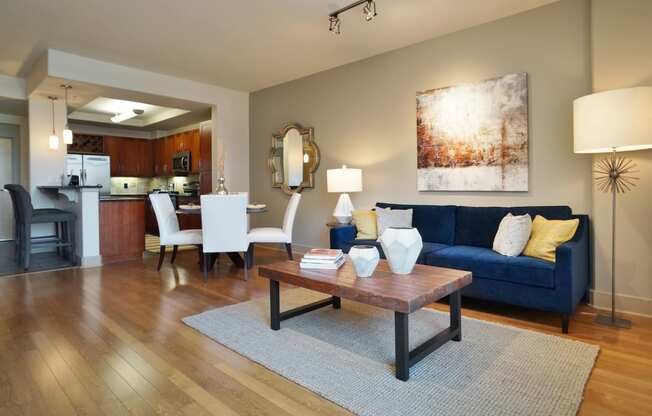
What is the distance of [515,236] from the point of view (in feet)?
9.88

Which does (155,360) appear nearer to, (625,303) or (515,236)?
(515,236)

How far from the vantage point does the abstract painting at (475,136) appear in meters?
3.54

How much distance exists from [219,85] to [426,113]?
11.1 ft

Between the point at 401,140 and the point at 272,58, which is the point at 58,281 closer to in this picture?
the point at 272,58

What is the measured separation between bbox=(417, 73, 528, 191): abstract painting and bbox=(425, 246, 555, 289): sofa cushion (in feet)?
2.68

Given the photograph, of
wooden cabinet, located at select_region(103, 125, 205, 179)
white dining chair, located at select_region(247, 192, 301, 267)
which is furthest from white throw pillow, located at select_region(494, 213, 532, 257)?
wooden cabinet, located at select_region(103, 125, 205, 179)

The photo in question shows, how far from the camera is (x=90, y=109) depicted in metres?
7.38

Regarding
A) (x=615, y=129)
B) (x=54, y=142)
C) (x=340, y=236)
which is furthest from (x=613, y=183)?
(x=54, y=142)

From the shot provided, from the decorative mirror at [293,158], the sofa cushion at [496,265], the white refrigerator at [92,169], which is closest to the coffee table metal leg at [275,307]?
the sofa cushion at [496,265]

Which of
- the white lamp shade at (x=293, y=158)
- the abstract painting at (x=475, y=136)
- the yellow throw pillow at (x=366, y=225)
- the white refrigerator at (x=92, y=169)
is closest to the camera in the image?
the abstract painting at (x=475, y=136)

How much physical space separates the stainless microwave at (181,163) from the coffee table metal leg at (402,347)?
6749 mm

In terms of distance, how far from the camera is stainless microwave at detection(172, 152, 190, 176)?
775 cm

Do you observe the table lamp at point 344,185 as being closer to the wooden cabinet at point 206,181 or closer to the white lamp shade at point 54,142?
the wooden cabinet at point 206,181

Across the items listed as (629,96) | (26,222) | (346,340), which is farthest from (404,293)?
(26,222)
